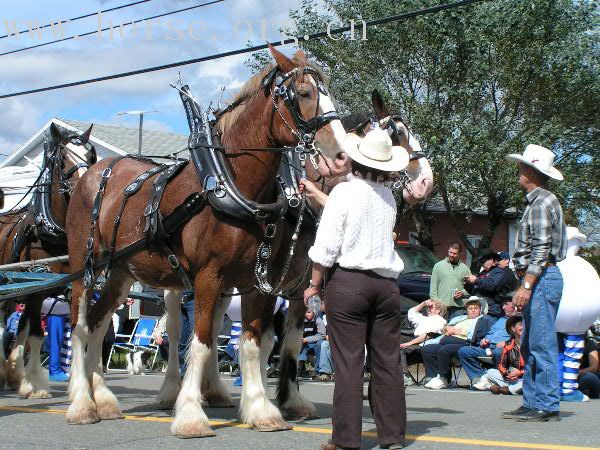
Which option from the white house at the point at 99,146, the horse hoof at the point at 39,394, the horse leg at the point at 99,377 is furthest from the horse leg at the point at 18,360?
the white house at the point at 99,146

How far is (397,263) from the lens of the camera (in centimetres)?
630

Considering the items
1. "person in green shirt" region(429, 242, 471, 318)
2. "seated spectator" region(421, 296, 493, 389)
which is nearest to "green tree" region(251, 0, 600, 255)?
"person in green shirt" region(429, 242, 471, 318)

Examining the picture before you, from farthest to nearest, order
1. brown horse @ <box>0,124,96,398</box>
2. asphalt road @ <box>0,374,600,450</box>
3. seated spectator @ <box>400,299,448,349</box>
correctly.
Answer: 1. seated spectator @ <box>400,299,448,349</box>
2. brown horse @ <box>0,124,96,398</box>
3. asphalt road @ <box>0,374,600,450</box>

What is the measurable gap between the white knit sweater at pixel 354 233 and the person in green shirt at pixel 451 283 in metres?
9.12

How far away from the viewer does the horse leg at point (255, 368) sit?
23.9 feet

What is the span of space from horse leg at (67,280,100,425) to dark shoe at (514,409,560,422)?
3651 millimetres

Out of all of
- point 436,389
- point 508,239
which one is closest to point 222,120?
point 436,389

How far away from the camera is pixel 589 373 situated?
10922 mm

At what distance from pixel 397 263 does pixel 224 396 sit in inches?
135

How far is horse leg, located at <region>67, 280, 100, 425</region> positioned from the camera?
8.08 metres

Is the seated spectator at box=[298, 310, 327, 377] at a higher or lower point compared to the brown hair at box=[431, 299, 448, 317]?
lower

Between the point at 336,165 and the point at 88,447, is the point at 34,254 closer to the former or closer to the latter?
the point at 88,447

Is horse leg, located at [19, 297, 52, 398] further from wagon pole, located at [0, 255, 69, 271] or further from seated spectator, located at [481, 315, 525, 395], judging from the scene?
seated spectator, located at [481, 315, 525, 395]

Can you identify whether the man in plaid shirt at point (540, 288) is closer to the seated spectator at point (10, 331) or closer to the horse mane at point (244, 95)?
the horse mane at point (244, 95)
